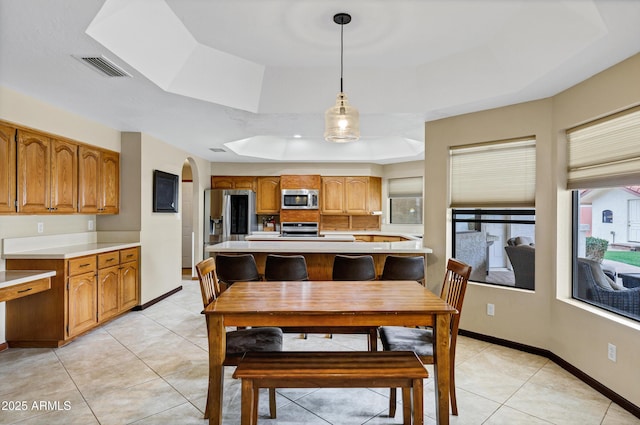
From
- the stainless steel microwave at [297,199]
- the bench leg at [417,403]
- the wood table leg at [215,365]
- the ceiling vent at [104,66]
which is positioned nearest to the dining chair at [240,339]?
the wood table leg at [215,365]

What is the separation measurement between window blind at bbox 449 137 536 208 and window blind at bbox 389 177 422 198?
3.29 m

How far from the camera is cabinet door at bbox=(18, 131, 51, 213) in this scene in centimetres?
314

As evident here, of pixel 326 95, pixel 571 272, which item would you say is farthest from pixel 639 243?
pixel 326 95

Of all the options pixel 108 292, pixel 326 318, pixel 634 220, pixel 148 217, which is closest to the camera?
pixel 326 318

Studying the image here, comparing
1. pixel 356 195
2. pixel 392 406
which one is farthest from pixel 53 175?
pixel 356 195

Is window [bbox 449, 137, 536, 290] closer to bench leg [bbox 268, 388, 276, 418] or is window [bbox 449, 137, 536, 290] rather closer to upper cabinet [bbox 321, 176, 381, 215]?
bench leg [bbox 268, 388, 276, 418]

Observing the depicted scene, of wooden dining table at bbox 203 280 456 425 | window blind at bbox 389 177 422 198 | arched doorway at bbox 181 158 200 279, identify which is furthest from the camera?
window blind at bbox 389 177 422 198

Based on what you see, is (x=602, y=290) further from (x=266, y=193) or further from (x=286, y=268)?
(x=266, y=193)

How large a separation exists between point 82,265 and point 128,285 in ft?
2.82

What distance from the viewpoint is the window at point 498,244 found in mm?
3445

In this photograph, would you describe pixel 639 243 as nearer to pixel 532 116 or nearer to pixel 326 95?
pixel 532 116

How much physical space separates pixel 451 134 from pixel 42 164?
Answer: 4.18 meters

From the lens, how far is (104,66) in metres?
2.57

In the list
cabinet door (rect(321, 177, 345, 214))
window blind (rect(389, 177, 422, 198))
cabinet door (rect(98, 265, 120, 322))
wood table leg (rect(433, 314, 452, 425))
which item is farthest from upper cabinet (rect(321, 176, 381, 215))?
wood table leg (rect(433, 314, 452, 425))
